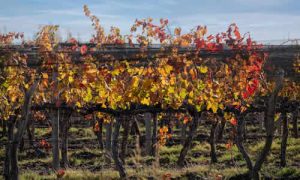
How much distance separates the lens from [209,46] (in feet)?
28.3

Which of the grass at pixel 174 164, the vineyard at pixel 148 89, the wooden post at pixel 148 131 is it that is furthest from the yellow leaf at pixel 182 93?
the wooden post at pixel 148 131

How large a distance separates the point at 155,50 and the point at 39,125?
17.5m

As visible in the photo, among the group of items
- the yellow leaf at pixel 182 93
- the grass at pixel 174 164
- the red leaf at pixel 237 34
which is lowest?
the grass at pixel 174 164

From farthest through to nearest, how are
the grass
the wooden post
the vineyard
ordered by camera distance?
1. the wooden post
2. the grass
3. the vineyard

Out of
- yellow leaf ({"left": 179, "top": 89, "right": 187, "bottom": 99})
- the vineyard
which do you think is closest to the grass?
the vineyard

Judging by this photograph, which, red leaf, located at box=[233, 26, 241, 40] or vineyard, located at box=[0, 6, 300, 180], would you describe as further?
red leaf, located at box=[233, 26, 241, 40]

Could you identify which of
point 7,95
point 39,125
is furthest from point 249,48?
point 39,125

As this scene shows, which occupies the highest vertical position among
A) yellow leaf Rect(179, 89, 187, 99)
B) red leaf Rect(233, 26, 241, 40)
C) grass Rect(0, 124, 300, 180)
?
red leaf Rect(233, 26, 241, 40)

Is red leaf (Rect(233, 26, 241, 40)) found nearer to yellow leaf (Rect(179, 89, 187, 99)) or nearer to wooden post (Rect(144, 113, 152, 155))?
yellow leaf (Rect(179, 89, 187, 99))

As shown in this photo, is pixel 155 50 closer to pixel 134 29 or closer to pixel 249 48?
pixel 249 48

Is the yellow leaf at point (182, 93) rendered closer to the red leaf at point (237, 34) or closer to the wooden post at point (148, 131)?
the red leaf at point (237, 34)

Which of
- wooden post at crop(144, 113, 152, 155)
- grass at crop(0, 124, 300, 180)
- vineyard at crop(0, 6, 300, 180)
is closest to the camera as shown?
vineyard at crop(0, 6, 300, 180)

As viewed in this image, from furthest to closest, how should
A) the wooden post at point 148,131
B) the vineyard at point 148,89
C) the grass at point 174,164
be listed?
the wooden post at point 148,131 → the grass at point 174,164 → the vineyard at point 148,89

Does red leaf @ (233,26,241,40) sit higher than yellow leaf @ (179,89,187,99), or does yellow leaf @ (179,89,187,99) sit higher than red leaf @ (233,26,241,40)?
red leaf @ (233,26,241,40)
